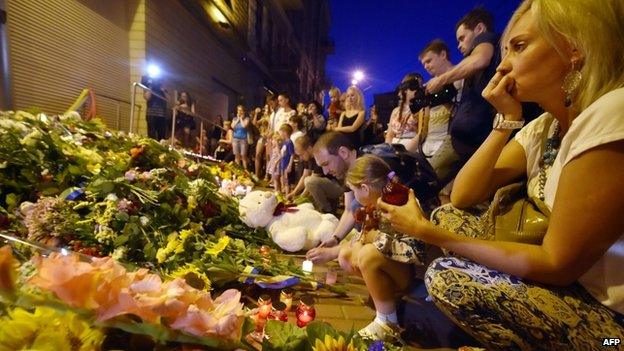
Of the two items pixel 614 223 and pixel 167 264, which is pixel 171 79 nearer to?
pixel 167 264

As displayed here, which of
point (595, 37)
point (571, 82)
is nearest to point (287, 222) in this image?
point (571, 82)

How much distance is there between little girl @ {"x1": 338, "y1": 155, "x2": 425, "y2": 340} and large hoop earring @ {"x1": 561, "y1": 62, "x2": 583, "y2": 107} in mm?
943

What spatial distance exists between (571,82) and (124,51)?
927cm

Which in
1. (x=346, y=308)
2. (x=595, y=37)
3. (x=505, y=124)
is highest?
(x=595, y=37)

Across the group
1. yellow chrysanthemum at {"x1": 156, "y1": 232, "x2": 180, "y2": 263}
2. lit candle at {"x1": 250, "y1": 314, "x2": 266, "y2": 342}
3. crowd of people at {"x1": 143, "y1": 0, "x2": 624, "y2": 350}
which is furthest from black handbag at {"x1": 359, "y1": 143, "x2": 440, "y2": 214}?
lit candle at {"x1": 250, "y1": 314, "x2": 266, "y2": 342}

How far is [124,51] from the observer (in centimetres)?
838

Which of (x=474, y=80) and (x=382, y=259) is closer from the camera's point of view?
(x=382, y=259)

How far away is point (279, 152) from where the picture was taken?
689 centimetres

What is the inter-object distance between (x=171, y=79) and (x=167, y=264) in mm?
8798

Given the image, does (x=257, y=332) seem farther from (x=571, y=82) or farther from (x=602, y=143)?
(x=571, y=82)

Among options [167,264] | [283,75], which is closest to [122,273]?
[167,264]

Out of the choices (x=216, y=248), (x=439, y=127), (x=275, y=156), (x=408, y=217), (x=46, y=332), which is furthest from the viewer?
(x=275, y=156)

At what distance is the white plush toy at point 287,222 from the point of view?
3066mm

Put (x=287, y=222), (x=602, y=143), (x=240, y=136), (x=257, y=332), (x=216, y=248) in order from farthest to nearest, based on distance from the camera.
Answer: (x=240, y=136)
(x=287, y=222)
(x=216, y=248)
(x=257, y=332)
(x=602, y=143)
